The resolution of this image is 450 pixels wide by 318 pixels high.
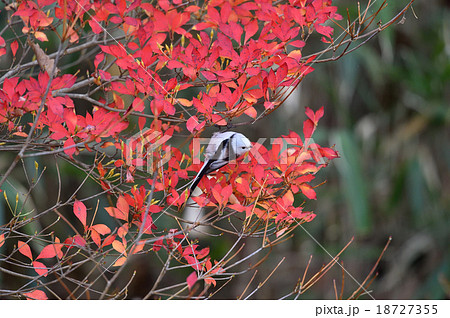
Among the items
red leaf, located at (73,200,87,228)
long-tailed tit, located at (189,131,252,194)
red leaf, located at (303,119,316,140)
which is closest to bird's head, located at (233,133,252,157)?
long-tailed tit, located at (189,131,252,194)

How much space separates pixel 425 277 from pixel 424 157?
514mm

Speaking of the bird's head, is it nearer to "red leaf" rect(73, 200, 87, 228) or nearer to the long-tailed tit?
the long-tailed tit

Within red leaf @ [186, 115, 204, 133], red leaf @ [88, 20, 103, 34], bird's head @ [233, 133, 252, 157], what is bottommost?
bird's head @ [233, 133, 252, 157]

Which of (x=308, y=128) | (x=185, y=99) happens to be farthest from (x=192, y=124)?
(x=308, y=128)

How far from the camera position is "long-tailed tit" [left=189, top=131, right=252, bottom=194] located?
673 millimetres

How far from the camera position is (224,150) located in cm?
68

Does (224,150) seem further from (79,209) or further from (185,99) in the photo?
(79,209)

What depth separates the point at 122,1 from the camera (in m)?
0.69

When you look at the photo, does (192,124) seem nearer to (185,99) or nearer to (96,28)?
(185,99)

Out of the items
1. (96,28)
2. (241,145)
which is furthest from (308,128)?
(96,28)

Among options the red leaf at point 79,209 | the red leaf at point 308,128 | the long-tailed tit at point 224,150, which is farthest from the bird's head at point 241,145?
the red leaf at point 79,209

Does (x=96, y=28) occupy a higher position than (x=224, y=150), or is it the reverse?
(x=96, y=28)

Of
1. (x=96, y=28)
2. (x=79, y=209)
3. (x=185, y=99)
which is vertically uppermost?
(x=96, y=28)
